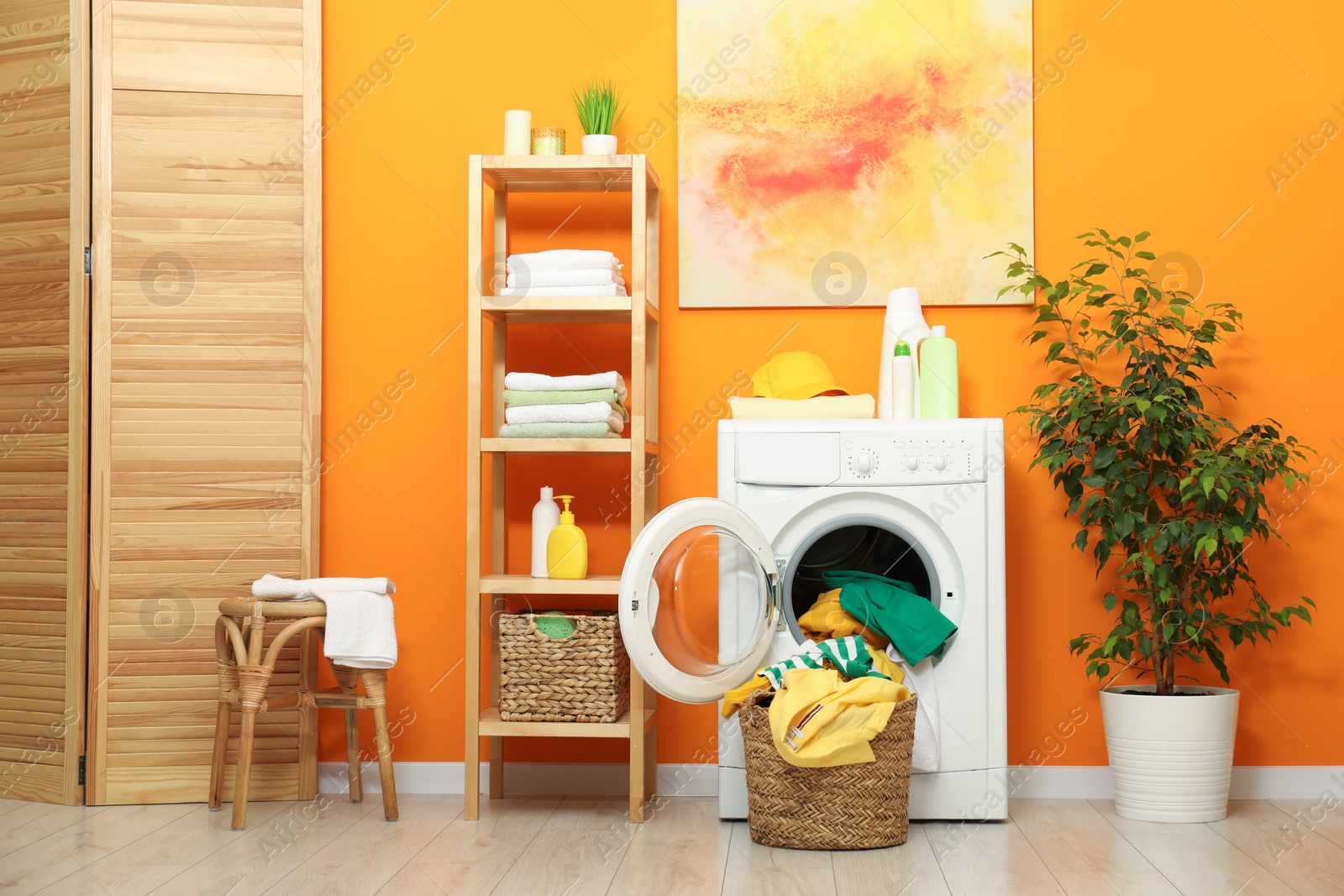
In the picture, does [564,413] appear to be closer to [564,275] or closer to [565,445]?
[565,445]

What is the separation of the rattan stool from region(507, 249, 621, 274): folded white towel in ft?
3.07

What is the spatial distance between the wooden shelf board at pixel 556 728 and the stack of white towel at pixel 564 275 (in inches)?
39.9

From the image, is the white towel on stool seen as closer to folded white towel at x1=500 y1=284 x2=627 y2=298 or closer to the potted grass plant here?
folded white towel at x1=500 y1=284 x2=627 y2=298

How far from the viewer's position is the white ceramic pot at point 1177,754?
256 cm

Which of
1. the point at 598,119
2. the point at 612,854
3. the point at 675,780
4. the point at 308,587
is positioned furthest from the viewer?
the point at 675,780

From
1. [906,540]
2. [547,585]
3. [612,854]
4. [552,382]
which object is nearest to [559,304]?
[552,382]

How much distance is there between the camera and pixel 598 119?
9.08 feet

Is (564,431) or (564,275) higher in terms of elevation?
(564,275)

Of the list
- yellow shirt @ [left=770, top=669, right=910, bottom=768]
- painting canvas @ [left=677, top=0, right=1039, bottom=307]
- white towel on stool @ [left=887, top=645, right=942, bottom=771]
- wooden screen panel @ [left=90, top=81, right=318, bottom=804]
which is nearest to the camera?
yellow shirt @ [left=770, top=669, right=910, bottom=768]

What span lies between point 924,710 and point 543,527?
3.25ft

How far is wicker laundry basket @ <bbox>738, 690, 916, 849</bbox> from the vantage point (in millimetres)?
2283

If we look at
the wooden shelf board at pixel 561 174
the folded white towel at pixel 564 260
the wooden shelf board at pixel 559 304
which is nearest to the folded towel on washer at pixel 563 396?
the wooden shelf board at pixel 559 304

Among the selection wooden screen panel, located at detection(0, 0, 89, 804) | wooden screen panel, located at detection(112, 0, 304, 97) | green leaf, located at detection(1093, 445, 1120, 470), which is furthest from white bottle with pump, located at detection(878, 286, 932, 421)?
wooden screen panel, located at detection(0, 0, 89, 804)

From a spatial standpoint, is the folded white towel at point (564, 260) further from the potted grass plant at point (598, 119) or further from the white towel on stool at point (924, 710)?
the white towel on stool at point (924, 710)
